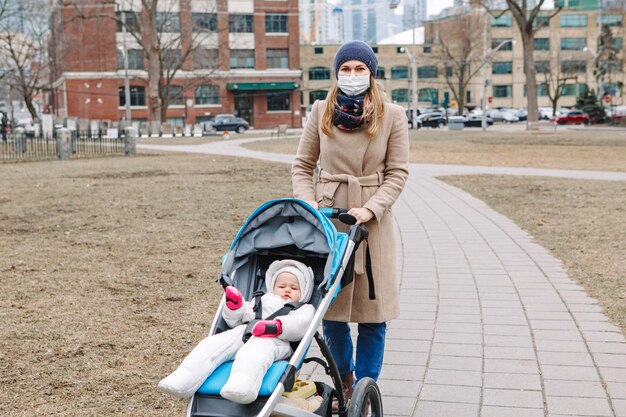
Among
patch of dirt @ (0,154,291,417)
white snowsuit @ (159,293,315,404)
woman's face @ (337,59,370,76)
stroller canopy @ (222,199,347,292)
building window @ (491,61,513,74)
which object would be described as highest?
building window @ (491,61,513,74)

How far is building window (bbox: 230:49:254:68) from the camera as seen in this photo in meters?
78.6

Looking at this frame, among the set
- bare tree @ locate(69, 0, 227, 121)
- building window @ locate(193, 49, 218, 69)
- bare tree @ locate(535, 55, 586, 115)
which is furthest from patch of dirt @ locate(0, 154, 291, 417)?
bare tree @ locate(535, 55, 586, 115)

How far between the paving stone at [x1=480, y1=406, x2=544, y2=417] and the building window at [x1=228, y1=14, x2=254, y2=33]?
76175mm

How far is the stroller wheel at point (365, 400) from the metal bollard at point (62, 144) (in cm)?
2742

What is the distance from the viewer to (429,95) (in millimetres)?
103688

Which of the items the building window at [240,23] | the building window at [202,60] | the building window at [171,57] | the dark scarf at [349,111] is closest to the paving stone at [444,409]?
the dark scarf at [349,111]

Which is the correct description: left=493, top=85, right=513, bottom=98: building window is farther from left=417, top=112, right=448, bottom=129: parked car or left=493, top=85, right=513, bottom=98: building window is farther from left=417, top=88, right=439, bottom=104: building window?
left=417, top=112, right=448, bottom=129: parked car

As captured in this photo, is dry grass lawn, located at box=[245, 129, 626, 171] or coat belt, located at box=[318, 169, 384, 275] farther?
dry grass lawn, located at box=[245, 129, 626, 171]

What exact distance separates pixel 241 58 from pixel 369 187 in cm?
7635

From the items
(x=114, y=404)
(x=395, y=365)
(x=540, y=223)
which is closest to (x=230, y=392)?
(x=114, y=404)

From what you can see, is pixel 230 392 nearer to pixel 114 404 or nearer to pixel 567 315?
pixel 114 404

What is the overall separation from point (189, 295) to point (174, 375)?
4472mm

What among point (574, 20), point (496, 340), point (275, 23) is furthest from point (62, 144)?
point (574, 20)

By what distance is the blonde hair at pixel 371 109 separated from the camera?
4102mm
